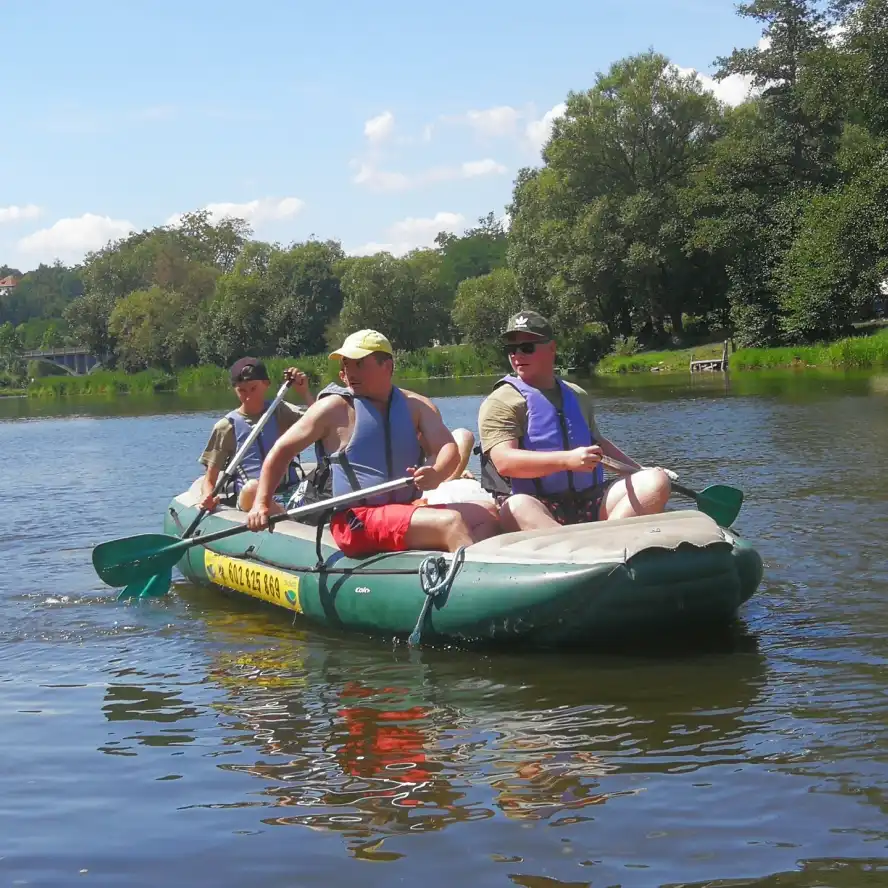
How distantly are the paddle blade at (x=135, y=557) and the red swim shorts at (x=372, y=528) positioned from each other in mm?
1350

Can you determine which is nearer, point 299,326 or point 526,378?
point 526,378

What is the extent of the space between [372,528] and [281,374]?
140 feet

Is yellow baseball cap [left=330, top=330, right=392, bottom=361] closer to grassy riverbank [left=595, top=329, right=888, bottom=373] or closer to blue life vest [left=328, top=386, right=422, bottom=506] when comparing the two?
blue life vest [left=328, top=386, right=422, bottom=506]

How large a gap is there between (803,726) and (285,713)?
2.09 metres

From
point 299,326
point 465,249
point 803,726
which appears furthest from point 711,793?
point 465,249

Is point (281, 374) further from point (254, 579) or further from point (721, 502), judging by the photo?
point (721, 502)

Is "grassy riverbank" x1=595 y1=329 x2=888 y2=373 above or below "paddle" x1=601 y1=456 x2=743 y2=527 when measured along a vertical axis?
above

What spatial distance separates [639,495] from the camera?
6.00 metres

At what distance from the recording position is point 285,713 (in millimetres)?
5211

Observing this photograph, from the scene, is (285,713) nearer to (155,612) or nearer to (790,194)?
(155,612)

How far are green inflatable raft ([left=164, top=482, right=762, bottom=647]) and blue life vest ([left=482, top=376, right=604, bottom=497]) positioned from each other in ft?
1.31

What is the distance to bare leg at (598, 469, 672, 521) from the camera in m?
5.98

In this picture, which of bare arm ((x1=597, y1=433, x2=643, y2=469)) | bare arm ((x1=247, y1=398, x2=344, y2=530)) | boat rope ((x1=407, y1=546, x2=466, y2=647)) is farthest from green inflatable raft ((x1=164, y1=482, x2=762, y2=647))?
bare arm ((x1=597, y1=433, x2=643, y2=469))

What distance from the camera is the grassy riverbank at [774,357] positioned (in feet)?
100
